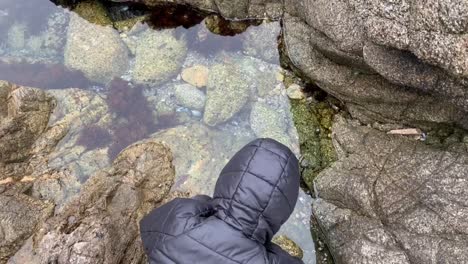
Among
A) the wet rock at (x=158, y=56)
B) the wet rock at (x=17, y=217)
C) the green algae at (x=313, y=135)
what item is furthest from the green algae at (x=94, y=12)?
the green algae at (x=313, y=135)

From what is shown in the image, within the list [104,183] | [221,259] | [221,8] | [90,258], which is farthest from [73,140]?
[221,259]

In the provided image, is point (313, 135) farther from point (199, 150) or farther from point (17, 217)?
point (17, 217)

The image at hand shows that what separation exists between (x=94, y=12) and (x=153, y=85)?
4.89ft

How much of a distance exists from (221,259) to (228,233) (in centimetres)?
20

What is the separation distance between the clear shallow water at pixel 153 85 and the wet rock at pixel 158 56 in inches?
0.5

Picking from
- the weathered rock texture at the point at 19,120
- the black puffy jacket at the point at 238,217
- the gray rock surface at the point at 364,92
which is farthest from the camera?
the weathered rock texture at the point at 19,120

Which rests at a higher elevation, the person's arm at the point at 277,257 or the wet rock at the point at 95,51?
the wet rock at the point at 95,51

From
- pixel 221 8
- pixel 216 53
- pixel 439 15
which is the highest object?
pixel 439 15

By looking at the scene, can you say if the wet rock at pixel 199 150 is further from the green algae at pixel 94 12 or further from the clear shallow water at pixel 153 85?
the green algae at pixel 94 12

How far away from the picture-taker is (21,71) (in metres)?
5.81

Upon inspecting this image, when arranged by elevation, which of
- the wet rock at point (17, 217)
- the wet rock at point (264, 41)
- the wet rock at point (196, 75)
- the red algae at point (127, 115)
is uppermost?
the wet rock at point (264, 41)

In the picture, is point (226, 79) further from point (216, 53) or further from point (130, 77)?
point (130, 77)

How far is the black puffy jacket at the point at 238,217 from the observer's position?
3.26 meters

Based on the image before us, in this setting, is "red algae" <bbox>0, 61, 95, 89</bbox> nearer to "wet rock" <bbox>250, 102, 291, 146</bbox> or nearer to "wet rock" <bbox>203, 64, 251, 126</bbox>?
"wet rock" <bbox>203, 64, 251, 126</bbox>
